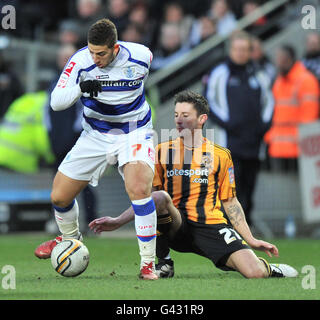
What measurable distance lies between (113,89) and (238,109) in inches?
150

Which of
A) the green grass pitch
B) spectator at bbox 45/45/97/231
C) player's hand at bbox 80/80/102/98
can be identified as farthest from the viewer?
spectator at bbox 45/45/97/231

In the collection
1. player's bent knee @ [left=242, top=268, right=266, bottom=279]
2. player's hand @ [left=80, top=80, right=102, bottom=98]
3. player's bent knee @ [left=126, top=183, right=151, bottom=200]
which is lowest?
player's bent knee @ [left=242, top=268, right=266, bottom=279]

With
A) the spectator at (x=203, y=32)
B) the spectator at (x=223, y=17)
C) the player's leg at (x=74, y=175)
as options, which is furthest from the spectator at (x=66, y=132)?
the player's leg at (x=74, y=175)

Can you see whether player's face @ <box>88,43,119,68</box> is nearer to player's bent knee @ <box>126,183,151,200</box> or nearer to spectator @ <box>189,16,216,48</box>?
player's bent knee @ <box>126,183,151,200</box>

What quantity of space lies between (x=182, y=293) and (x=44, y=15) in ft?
34.0

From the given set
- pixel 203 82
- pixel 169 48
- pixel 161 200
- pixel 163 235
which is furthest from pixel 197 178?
pixel 169 48

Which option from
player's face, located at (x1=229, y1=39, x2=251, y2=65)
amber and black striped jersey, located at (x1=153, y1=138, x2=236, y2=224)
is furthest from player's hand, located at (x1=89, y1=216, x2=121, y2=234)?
player's face, located at (x1=229, y1=39, x2=251, y2=65)

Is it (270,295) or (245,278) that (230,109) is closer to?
(245,278)

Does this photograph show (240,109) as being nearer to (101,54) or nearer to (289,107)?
(289,107)

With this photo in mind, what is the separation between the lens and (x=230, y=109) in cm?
1030

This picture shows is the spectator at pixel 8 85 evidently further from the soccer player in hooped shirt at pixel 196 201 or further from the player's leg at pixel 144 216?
the player's leg at pixel 144 216

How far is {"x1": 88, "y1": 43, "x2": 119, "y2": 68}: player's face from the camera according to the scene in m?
6.32

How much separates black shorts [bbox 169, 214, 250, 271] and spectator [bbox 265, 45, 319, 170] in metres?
5.00

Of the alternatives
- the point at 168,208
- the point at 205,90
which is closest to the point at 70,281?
the point at 168,208
